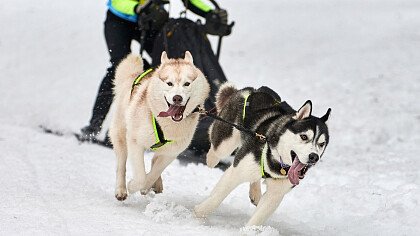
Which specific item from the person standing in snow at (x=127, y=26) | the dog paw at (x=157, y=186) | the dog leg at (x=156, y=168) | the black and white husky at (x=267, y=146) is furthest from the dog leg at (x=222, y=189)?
the person standing in snow at (x=127, y=26)

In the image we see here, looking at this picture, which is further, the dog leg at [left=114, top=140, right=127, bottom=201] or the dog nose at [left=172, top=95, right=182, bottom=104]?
the dog leg at [left=114, top=140, right=127, bottom=201]

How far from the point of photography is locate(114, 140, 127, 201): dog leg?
13.5ft

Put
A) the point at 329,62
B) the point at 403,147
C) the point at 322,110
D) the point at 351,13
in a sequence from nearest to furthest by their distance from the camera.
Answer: the point at 403,147
the point at 322,110
the point at 329,62
the point at 351,13

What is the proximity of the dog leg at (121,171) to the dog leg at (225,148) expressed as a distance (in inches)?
23.6

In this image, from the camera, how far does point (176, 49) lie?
575 cm

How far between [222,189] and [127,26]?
2.58 metres

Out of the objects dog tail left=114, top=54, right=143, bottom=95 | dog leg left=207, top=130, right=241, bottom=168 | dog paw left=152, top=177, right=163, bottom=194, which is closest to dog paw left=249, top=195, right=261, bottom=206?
dog leg left=207, top=130, right=241, bottom=168

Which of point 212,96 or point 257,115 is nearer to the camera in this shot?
point 257,115

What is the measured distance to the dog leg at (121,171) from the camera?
162 inches

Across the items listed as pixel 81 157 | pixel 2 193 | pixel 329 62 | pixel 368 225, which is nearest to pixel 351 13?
pixel 329 62

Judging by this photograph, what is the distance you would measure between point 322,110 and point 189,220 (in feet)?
15.3

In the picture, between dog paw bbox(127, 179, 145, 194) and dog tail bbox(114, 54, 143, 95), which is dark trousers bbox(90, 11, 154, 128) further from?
dog paw bbox(127, 179, 145, 194)

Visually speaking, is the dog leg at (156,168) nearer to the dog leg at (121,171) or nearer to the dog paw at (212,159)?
the dog leg at (121,171)

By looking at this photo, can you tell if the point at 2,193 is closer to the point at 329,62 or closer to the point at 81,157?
the point at 81,157
